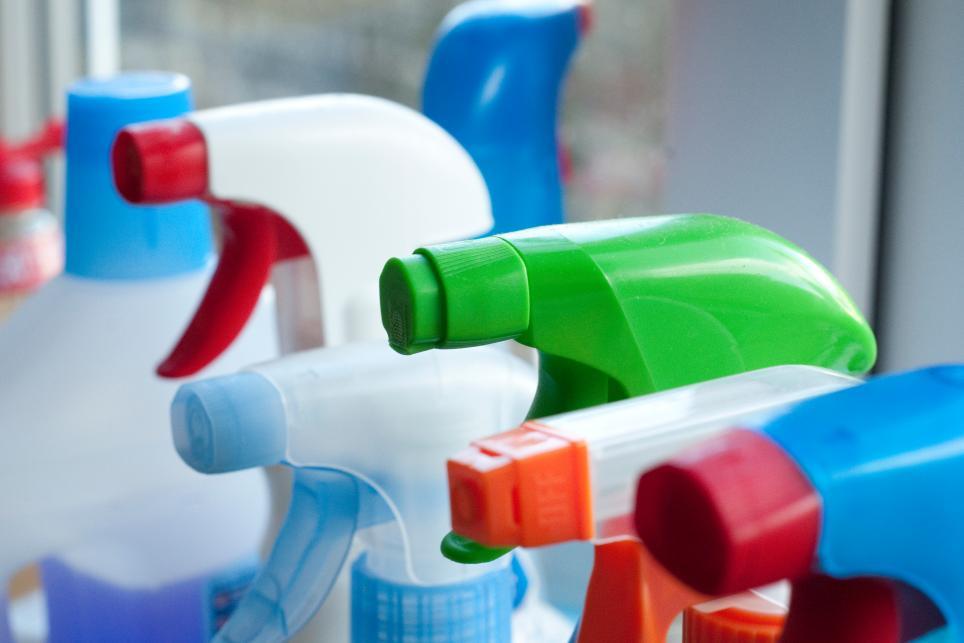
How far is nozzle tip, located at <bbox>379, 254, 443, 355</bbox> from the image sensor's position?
11.2 inches

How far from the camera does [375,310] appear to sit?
458mm

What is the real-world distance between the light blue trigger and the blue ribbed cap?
149 mm

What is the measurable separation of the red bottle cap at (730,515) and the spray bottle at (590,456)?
0.8 inches

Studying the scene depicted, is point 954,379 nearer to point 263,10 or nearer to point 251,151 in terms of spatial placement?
point 251,151

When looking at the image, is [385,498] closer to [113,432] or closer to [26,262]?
[113,432]

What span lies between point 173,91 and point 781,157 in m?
0.23

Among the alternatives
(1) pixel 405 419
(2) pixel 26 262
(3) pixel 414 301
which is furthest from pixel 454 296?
(2) pixel 26 262

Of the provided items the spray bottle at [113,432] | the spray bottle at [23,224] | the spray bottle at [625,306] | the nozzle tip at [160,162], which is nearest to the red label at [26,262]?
the spray bottle at [23,224]

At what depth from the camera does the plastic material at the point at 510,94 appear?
550 mm

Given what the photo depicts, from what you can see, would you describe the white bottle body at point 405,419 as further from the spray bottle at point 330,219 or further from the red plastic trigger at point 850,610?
the red plastic trigger at point 850,610

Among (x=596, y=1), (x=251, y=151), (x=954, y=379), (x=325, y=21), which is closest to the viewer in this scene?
(x=954, y=379)

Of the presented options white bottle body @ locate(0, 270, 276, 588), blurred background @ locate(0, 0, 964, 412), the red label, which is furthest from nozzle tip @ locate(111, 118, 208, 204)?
the red label

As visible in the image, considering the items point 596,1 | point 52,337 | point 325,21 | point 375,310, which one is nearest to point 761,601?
point 375,310

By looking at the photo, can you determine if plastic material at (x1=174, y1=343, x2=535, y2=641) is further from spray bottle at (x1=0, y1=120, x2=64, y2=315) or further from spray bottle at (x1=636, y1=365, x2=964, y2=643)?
spray bottle at (x1=0, y1=120, x2=64, y2=315)
